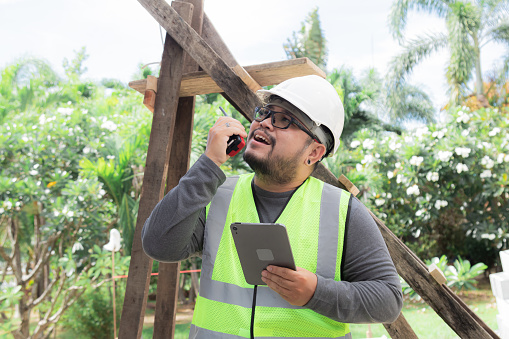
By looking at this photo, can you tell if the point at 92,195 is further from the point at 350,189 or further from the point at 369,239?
the point at 369,239

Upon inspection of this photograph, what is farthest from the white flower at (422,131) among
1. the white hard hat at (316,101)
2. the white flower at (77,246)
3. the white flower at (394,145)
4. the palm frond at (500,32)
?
the palm frond at (500,32)

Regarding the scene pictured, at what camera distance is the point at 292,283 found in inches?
57.3

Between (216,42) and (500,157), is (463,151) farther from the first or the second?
(216,42)

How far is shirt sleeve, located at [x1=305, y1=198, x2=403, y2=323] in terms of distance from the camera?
149cm

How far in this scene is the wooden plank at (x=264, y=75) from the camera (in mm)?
2424

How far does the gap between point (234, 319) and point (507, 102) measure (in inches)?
688

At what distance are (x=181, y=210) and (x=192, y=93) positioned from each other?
1.53 m

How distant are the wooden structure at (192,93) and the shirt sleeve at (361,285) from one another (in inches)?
29.1

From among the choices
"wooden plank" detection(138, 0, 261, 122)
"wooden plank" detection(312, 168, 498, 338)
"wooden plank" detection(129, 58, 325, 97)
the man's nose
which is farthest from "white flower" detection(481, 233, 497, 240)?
the man's nose

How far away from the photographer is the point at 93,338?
743 centimetres

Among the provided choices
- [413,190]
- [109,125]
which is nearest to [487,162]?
[413,190]

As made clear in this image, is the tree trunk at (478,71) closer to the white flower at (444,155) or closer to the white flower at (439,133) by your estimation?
the white flower at (439,133)

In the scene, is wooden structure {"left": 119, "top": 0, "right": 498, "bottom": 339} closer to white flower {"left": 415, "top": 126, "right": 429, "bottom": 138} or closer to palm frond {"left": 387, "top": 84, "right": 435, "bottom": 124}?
white flower {"left": 415, "top": 126, "right": 429, "bottom": 138}

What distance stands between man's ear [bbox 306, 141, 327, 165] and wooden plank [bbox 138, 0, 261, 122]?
694 mm
